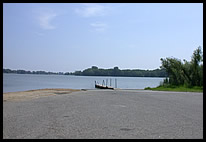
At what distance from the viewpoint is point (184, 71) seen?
130ft

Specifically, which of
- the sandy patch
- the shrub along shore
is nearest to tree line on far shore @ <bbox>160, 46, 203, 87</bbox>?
the shrub along shore

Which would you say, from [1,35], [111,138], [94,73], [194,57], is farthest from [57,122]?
[94,73]

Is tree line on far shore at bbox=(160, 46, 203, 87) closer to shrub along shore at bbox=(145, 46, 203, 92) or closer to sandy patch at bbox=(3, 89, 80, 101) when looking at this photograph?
shrub along shore at bbox=(145, 46, 203, 92)

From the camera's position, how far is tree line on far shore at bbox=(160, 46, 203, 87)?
3725 cm

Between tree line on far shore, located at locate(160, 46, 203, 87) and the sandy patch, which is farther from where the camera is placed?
tree line on far shore, located at locate(160, 46, 203, 87)

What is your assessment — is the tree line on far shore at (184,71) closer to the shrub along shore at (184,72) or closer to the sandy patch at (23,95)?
the shrub along shore at (184,72)

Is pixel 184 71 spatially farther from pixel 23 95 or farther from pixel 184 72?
pixel 23 95

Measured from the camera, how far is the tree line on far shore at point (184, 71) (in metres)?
37.2

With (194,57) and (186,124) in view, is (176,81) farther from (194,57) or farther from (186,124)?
(186,124)

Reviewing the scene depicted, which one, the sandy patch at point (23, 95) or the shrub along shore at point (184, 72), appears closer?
the sandy patch at point (23, 95)

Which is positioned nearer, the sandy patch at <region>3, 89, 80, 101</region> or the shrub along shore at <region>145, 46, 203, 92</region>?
the sandy patch at <region>3, 89, 80, 101</region>

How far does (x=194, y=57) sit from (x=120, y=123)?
32938 millimetres

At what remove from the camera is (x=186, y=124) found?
801 centimetres

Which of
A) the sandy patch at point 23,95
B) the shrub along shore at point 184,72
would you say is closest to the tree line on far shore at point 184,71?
the shrub along shore at point 184,72
